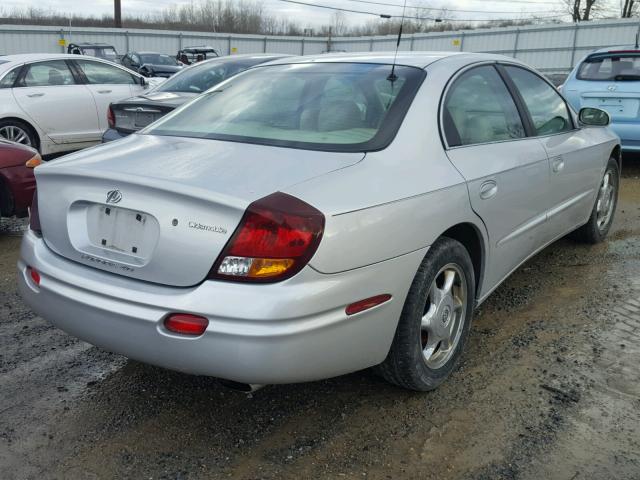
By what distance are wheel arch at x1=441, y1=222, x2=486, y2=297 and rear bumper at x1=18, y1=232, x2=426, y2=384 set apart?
0.52 metres

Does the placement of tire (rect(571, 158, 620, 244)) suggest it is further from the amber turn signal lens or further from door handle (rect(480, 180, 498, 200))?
the amber turn signal lens

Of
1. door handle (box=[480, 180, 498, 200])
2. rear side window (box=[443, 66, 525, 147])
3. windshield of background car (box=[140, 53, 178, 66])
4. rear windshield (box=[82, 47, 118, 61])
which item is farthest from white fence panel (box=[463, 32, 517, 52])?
door handle (box=[480, 180, 498, 200])

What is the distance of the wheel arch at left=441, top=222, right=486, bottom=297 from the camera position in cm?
295

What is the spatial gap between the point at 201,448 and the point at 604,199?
405 centimetres

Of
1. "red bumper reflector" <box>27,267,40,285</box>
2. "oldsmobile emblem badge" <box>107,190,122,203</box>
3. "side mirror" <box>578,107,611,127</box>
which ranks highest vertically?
"side mirror" <box>578,107,611,127</box>

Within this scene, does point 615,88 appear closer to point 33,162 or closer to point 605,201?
point 605,201

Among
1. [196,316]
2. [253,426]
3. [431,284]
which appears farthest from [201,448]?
[431,284]

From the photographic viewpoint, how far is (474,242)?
3109 mm

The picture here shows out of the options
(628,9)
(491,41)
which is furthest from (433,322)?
(628,9)

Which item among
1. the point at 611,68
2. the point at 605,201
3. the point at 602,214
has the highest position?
the point at 611,68

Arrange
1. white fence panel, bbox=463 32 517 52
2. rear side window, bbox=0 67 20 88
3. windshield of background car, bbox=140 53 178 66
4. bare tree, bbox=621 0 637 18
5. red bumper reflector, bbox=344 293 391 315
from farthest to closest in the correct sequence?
bare tree, bbox=621 0 637 18, white fence panel, bbox=463 32 517 52, windshield of background car, bbox=140 53 178 66, rear side window, bbox=0 67 20 88, red bumper reflector, bbox=344 293 391 315

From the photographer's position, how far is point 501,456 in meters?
2.45

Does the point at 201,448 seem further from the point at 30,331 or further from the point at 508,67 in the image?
the point at 508,67

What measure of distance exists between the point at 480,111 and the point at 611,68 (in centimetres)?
565
